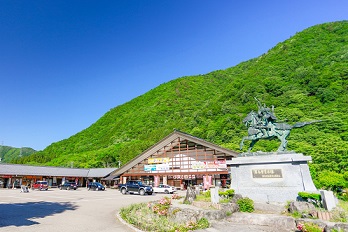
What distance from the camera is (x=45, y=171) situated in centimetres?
4503

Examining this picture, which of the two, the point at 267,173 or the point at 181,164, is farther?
the point at 181,164

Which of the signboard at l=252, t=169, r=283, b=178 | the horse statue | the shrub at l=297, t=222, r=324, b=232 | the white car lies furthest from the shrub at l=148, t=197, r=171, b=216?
the white car

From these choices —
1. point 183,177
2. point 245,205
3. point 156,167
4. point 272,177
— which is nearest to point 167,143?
point 156,167

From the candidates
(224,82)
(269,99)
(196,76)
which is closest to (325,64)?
(269,99)

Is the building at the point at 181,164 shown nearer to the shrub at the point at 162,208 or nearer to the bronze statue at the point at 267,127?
the bronze statue at the point at 267,127

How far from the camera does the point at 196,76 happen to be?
102875mm

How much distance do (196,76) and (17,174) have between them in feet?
257

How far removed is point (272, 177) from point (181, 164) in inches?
1053

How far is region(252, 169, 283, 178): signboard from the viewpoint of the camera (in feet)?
37.9

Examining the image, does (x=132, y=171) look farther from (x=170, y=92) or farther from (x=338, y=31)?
(x=338, y=31)

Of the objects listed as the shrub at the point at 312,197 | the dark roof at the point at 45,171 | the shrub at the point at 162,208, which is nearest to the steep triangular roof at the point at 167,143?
the dark roof at the point at 45,171

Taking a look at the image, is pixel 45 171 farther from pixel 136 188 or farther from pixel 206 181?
pixel 206 181

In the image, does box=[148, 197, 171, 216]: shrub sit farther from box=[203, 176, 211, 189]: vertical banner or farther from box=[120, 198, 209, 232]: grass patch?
box=[203, 176, 211, 189]: vertical banner

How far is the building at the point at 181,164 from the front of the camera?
34.5 m
